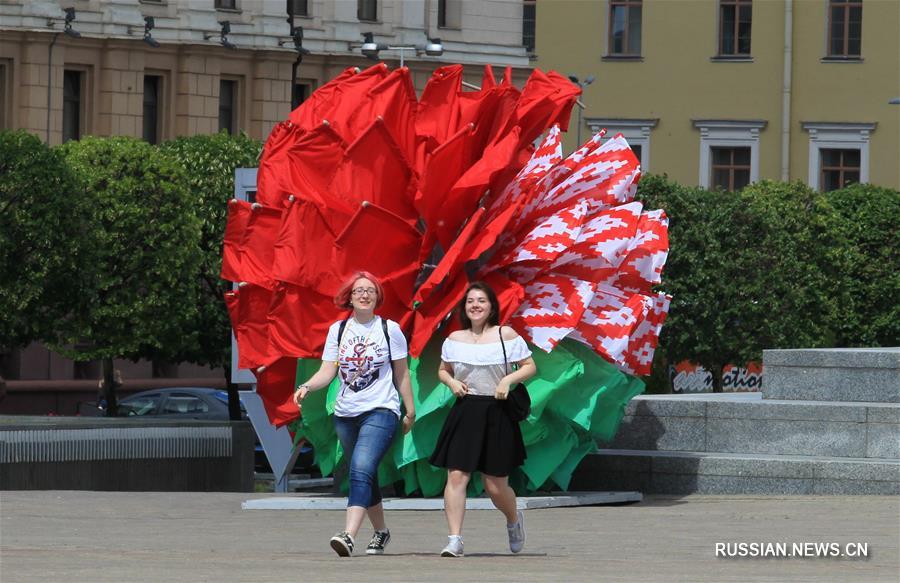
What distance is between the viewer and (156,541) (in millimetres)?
17000

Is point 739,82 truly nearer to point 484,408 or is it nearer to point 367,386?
point 484,408

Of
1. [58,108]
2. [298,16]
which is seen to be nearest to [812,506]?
[58,108]

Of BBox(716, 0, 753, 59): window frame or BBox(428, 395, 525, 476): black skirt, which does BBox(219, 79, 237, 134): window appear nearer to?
Result: BBox(716, 0, 753, 59): window frame

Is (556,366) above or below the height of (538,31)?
below

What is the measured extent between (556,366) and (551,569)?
20.3ft

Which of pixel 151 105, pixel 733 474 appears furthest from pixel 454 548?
pixel 151 105

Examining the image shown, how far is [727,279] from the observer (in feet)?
151

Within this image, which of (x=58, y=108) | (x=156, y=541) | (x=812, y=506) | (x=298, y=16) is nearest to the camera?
(x=156, y=541)

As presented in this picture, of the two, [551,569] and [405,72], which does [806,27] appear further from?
[551,569]

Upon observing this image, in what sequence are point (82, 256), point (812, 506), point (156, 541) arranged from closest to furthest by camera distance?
point (156, 541), point (812, 506), point (82, 256)

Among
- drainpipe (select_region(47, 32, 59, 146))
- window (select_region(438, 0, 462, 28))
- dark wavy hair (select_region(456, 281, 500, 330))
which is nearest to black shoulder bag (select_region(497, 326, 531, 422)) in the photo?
dark wavy hair (select_region(456, 281, 500, 330))

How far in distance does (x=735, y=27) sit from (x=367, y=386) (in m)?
53.8

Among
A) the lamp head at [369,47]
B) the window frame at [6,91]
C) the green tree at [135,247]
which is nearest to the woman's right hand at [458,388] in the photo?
the green tree at [135,247]

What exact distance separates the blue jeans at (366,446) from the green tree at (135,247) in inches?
1259
